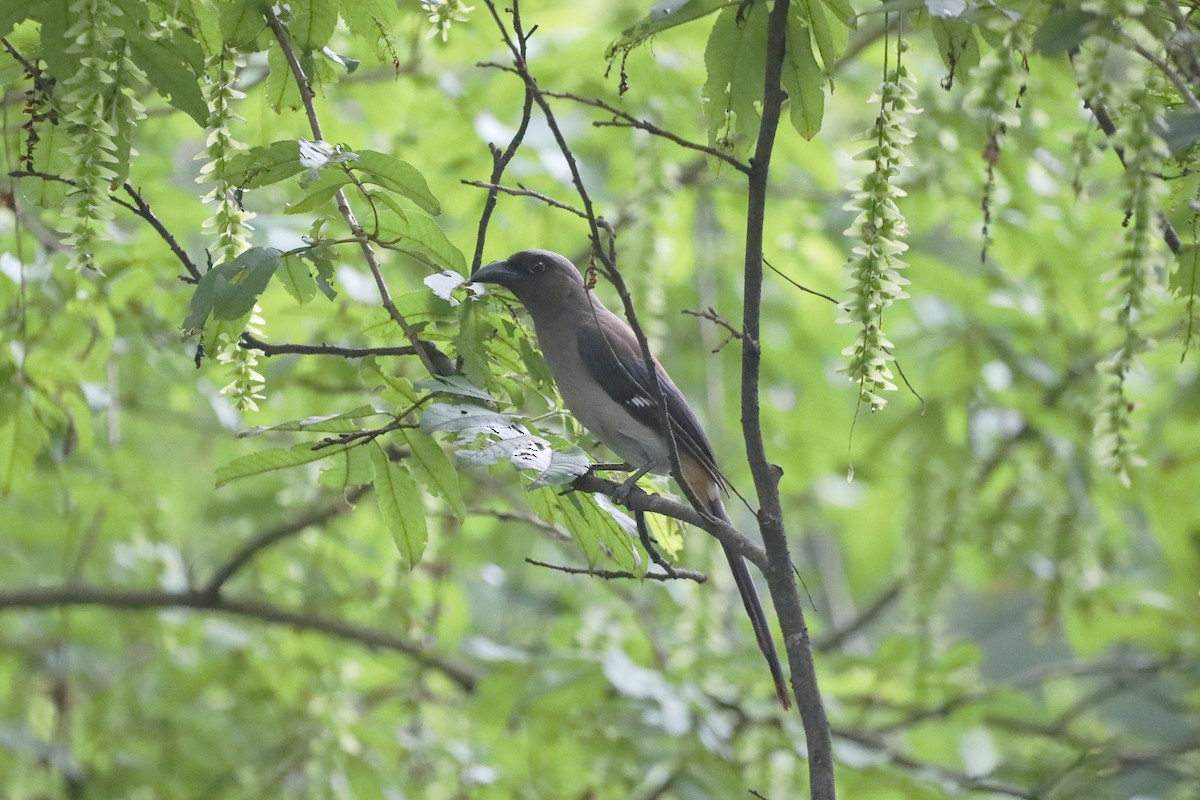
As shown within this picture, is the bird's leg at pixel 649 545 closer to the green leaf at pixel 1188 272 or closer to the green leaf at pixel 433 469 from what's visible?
the green leaf at pixel 433 469

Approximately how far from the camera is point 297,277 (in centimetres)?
221

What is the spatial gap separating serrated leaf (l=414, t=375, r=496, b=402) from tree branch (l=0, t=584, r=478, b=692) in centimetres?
261

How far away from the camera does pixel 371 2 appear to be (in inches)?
88.7

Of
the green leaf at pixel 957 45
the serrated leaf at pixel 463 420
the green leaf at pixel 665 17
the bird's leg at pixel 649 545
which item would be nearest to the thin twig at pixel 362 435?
the serrated leaf at pixel 463 420

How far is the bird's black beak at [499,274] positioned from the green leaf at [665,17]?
4.30 feet

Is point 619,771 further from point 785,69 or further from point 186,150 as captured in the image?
point 186,150

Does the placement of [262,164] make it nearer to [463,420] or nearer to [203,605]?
[463,420]

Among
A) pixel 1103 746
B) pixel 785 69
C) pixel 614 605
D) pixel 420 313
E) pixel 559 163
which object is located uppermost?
pixel 559 163

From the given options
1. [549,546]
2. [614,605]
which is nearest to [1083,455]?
[614,605]

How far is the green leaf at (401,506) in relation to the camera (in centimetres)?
233

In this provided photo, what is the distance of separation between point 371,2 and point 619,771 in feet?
9.58

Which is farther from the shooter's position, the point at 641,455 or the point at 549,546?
the point at 549,546

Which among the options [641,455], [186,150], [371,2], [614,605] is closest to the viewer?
[371,2]

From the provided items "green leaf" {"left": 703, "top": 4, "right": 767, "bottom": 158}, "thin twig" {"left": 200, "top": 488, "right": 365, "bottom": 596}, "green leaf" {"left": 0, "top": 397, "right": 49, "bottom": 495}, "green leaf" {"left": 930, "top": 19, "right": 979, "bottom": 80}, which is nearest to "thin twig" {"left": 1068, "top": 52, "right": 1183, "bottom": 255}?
"green leaf" {"left": 930, "top": 19, "right": 979, "bottom": 80}
